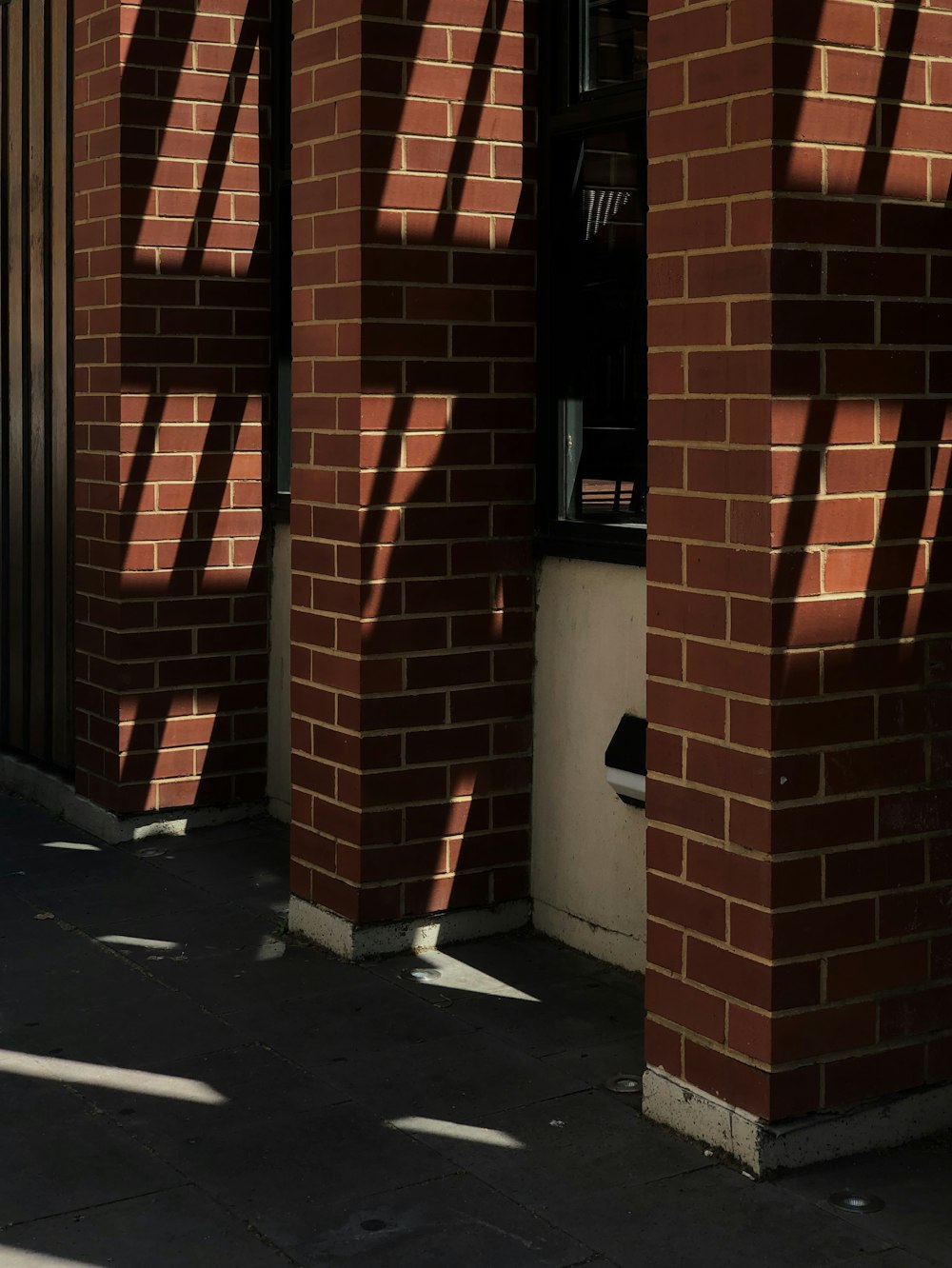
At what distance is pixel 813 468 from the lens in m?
3.88

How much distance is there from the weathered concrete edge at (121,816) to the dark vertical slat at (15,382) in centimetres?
52

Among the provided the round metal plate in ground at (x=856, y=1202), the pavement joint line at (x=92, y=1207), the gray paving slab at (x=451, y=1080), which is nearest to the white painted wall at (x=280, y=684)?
the gray paving slab at (x=451, y=1080)

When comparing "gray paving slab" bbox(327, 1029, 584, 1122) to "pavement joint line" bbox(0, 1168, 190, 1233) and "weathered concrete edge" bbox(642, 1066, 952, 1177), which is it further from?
"pavement joint line" bbox(0, 1168, 190, 1233)

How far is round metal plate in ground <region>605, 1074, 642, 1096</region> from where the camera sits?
178 inches

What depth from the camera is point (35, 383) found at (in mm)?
7957

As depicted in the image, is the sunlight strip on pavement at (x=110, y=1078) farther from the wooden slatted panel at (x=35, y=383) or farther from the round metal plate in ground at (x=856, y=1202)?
the wooden slatted panel at (x=35, y=383)

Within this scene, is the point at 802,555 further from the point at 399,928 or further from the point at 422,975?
the point at 399,928

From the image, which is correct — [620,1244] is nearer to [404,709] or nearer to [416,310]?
[404,709]

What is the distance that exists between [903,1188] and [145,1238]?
1.67 m

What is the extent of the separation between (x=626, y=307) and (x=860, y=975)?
234 centimetres

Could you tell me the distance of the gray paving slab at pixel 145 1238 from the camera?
11.8 ft

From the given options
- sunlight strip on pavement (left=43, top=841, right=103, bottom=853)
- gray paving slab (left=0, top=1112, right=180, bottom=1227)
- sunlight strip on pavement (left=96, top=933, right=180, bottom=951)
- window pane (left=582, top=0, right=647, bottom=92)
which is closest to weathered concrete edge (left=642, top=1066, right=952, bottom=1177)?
gray paving slab (left=0, top=1112, right=180, bottom=1227)

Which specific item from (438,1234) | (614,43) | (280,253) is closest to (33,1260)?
(438,1234)

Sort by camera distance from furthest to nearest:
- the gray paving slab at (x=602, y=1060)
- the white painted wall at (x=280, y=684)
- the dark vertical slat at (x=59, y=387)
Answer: the dark vertical slat at (x=59, y=387) < the white painted wall at (x=280, y=684) < the gray paving slab at (x=602, y=1060)
